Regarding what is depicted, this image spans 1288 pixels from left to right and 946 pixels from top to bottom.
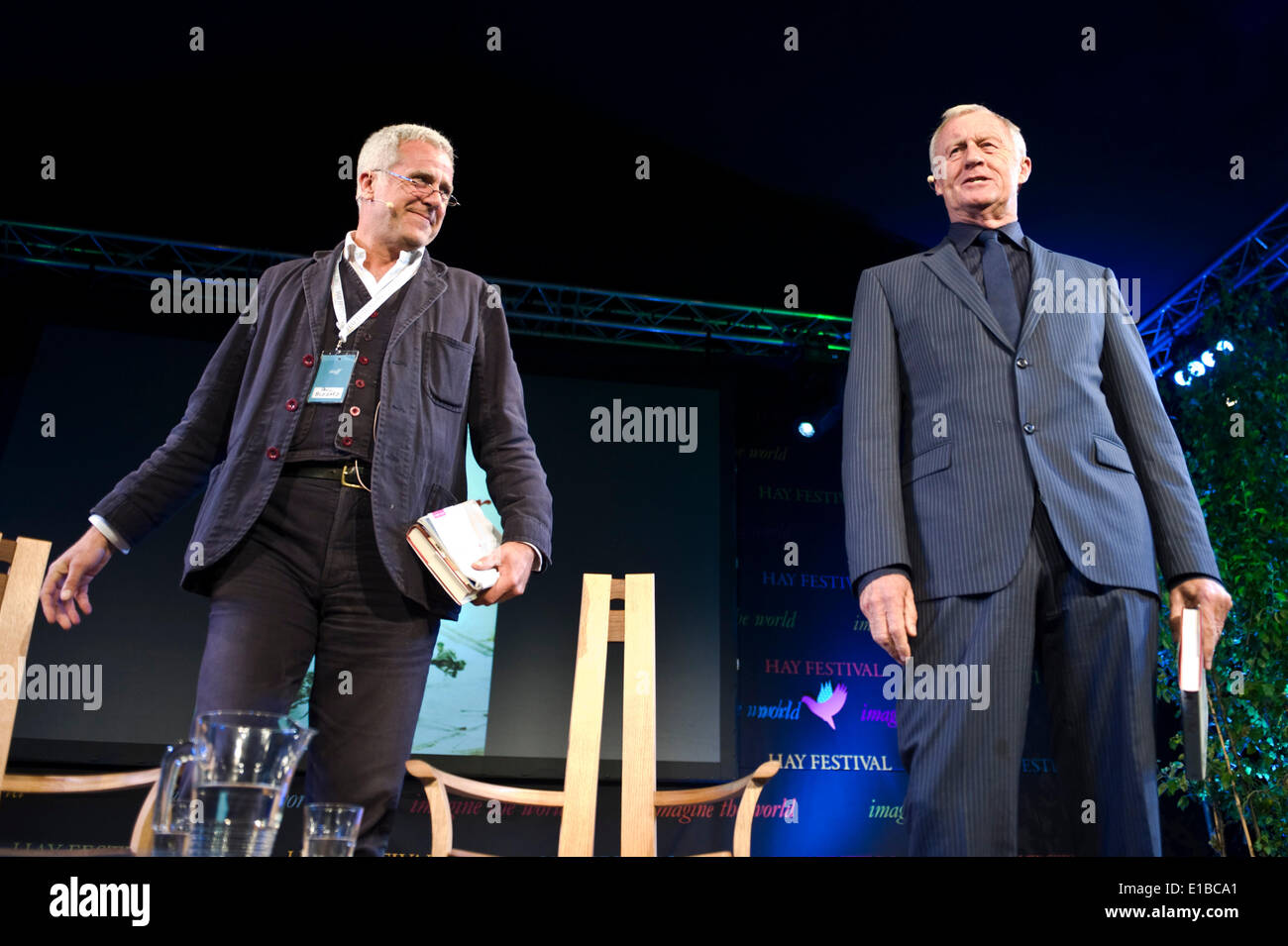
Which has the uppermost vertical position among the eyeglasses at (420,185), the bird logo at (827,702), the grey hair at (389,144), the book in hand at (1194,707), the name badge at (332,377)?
the grey hair at (389,144)

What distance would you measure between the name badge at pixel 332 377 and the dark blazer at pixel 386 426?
0.07 ft

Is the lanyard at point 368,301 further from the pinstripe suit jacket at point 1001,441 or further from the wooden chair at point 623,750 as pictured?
the pinstripe suit jacket at point 1001,441

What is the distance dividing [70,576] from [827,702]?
195 inches

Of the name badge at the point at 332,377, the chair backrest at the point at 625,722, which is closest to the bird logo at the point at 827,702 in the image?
the chair backrest at the point at 625,722

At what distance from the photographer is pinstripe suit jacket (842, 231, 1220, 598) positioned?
172 cm

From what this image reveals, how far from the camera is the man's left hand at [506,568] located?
1819 millimetres

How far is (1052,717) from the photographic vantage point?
1.72m

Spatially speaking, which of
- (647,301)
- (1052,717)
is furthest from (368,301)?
(647,301)

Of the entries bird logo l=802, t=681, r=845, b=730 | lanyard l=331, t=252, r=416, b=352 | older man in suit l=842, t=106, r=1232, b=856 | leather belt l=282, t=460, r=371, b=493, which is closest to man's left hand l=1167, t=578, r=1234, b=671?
older man in suit l=842, t=106, r=1232, b=856
